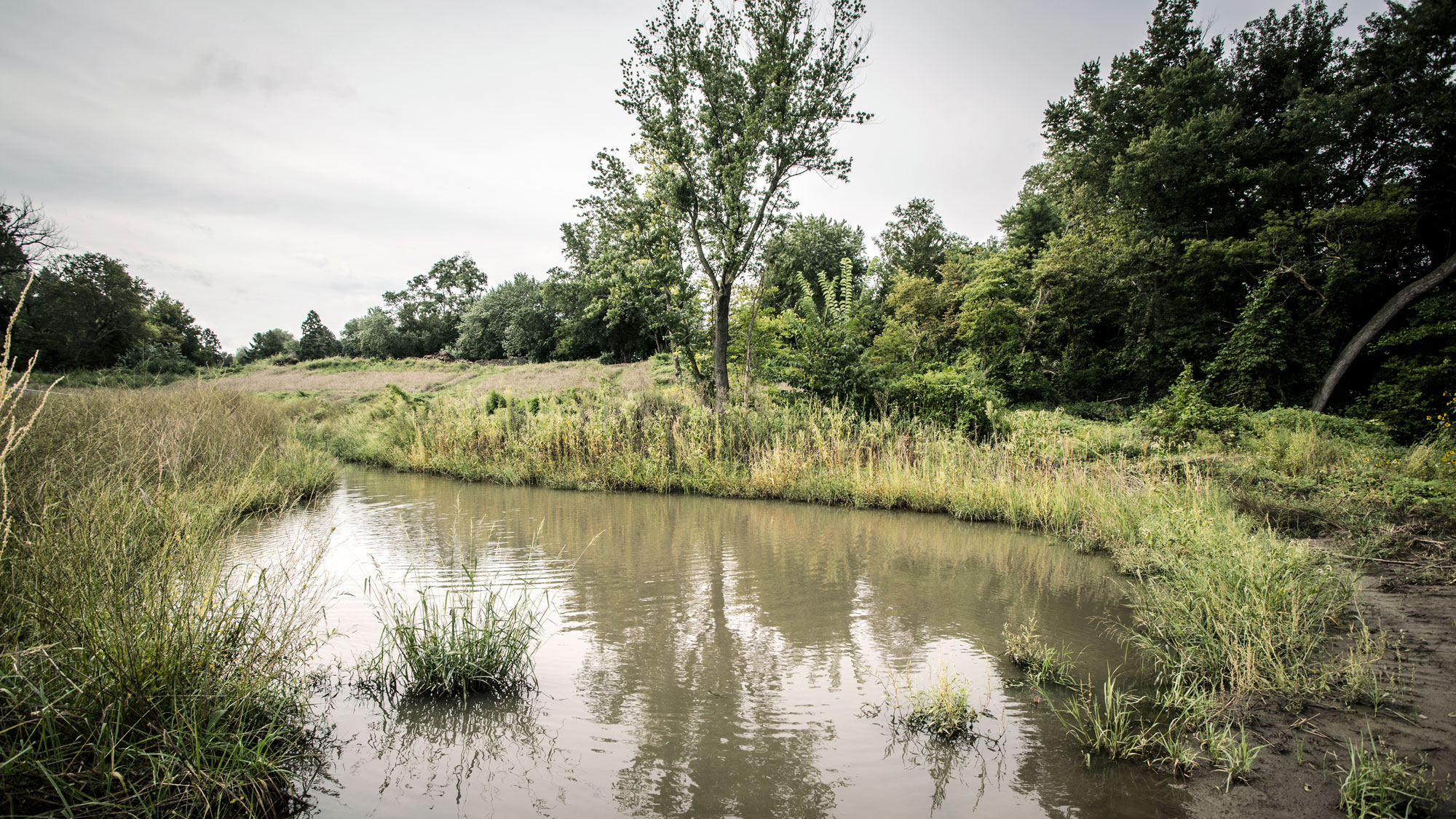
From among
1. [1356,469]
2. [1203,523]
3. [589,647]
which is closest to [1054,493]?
[1203,523]

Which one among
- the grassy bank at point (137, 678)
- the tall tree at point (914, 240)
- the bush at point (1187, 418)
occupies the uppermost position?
the tall tree at point (914, 240)

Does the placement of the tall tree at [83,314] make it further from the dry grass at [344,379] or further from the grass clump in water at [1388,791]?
the grass clump in water at [1388,791]

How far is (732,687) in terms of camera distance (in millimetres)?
4117

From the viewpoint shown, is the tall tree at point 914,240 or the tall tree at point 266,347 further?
→ the tall tree at point 266,347

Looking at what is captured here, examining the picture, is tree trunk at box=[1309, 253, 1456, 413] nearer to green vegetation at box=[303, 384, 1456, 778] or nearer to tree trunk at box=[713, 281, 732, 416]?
green vegetation at box=[303, 384, 1456, 778]

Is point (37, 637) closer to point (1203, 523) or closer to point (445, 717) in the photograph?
point (445, 717)

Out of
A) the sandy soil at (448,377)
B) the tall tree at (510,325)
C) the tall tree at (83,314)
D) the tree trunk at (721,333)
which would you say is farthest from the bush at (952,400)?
the tall tree at (510,325)

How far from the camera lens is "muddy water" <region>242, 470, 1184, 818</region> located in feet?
9.78

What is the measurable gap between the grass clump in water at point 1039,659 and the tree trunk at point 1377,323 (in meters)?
17.7

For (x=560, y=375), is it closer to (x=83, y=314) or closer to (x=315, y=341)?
(x=83, y=314)

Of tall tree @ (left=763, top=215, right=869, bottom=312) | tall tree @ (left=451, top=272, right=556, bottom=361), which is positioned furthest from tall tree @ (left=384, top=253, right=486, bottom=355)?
tall tree @ (left=763, top=215, right=869, bottom=312)

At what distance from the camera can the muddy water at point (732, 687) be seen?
2982 mm

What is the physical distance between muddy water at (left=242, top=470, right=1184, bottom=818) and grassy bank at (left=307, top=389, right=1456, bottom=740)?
2.47ft

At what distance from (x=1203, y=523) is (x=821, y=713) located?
14.8 ft
